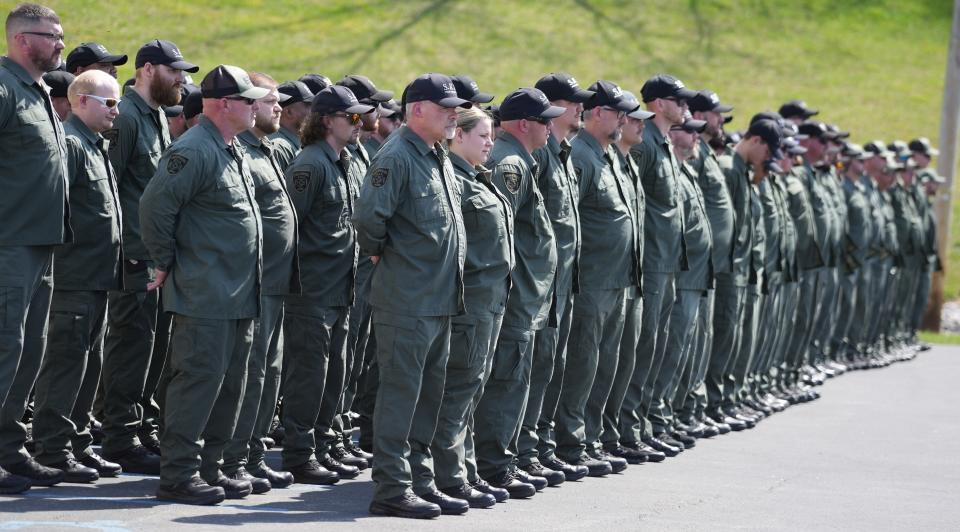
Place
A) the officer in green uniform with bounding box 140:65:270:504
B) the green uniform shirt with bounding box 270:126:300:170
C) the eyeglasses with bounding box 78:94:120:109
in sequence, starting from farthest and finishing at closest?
the green uniform shirt with bounding box 270:126:300:170, the eyeglasses with bounding box 78:94:120:109, the officer in green uniform with bounding box 140:65:270:504

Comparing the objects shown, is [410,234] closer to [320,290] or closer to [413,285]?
[413,285]

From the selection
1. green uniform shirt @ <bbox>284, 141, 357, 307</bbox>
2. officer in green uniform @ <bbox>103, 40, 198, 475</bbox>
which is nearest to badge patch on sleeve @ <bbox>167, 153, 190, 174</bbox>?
officer in green uniform @ <bbox>103, 40, 198, 475</bbox>

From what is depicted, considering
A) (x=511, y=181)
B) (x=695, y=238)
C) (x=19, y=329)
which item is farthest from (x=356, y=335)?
(x=695, y=238)

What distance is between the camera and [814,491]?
32.5 ft

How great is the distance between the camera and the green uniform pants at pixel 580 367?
32.8 ft

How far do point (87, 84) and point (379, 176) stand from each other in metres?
1.93

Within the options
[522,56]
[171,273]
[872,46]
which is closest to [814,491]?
[171,273]

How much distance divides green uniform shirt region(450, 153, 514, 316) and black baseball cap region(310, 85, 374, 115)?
1.05 metres

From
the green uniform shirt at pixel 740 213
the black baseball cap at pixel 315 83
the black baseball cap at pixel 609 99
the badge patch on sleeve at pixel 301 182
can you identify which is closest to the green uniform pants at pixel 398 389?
the badge patch on sleeve at pixel 301 182

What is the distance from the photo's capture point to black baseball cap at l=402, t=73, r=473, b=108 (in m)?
8.09

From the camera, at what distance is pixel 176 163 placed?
7922mm


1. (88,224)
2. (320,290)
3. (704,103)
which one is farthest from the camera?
(704,103)

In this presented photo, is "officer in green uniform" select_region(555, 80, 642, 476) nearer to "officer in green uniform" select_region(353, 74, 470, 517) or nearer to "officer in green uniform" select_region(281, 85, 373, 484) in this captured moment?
"officer in green uniform" select_region(281, 85, 373, 484)

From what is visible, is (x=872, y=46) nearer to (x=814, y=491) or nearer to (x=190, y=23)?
(x=190, y=23)
